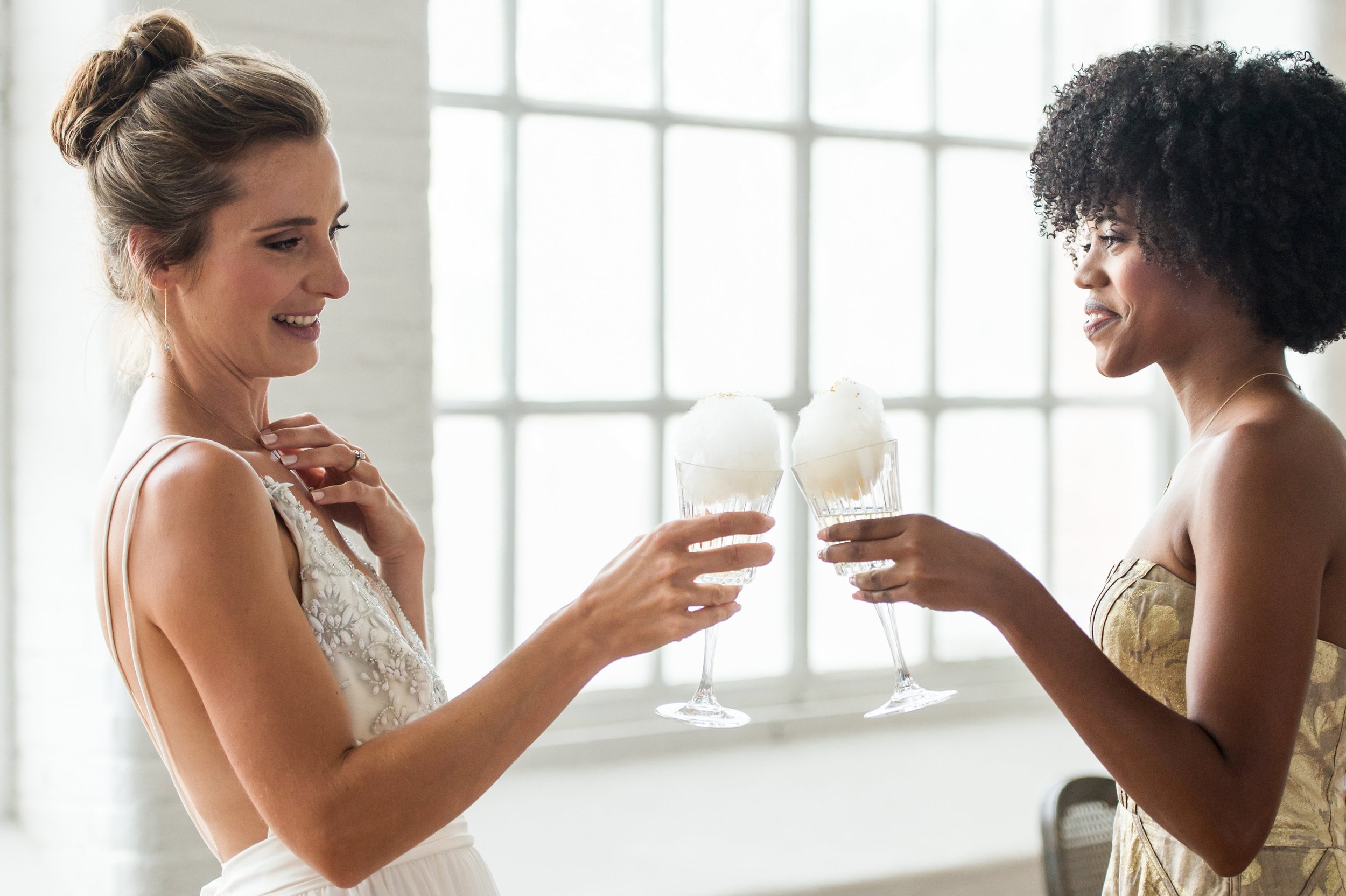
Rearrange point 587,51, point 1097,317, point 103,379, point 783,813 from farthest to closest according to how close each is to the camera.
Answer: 1. point 587,51
2. point 783,813
3. point 103,379
4. point 1097,317

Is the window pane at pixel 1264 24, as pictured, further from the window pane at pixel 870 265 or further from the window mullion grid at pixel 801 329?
the window mullion grid at pixel 801 329

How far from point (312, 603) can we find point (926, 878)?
1.57 meters

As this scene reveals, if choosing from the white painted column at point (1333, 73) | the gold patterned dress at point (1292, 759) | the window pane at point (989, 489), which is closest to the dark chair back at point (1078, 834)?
the gold patterned dress at point (1292, 759)

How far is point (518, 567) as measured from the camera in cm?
279

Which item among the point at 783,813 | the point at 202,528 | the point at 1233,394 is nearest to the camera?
the point at 202,528

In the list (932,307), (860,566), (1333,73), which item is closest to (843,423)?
(860,566)

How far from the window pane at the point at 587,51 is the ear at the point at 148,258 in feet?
5.21

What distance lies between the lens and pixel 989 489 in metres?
3.34

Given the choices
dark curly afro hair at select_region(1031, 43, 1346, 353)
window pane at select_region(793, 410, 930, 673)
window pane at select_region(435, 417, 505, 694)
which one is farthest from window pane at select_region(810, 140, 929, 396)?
dark curly afro hair at select_region(1031, 43, 1346, 353)

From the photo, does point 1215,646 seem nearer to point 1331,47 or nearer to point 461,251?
point 461,251

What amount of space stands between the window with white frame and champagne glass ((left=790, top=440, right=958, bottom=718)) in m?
1.52

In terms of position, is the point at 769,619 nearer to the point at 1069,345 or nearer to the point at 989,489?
the point at 989,489

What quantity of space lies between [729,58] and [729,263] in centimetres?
51

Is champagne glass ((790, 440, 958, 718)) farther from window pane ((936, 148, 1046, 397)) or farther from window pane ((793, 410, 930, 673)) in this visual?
window pane ((936, 148, 1046, 397))
